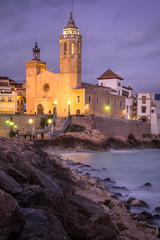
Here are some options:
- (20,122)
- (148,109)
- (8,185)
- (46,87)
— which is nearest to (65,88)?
(46,87)

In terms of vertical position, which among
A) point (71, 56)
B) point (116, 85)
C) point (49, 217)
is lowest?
point (49, 217)

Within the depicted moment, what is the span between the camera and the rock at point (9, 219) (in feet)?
16.7

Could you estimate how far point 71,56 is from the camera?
5062 cm

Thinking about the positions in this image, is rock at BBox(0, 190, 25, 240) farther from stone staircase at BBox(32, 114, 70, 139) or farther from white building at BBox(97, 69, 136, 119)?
white building at BBox(97, 69, 136, 119)

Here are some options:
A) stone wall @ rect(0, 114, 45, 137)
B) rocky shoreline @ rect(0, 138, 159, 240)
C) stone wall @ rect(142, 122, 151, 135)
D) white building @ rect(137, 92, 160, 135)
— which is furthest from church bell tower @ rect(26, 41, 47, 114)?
rocky shoreline @ rect(0, 138, 159, 240)

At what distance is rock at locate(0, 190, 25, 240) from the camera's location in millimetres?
5082

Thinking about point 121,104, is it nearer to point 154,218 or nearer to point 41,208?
point 154,218

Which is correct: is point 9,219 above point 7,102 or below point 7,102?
below

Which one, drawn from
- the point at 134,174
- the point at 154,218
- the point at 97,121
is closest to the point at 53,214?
the point at 154,218

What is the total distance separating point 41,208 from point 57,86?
1828 inches

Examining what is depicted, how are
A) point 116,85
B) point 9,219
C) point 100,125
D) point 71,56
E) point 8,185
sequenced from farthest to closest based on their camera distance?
point 116,85 → point 71,56 → point 100,125 → point 8,185 → point 9,219

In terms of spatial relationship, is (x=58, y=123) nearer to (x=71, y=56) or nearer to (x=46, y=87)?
(x=46, y=87)

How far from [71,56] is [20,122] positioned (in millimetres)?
15262

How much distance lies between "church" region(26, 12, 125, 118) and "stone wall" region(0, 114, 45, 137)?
215 inches
